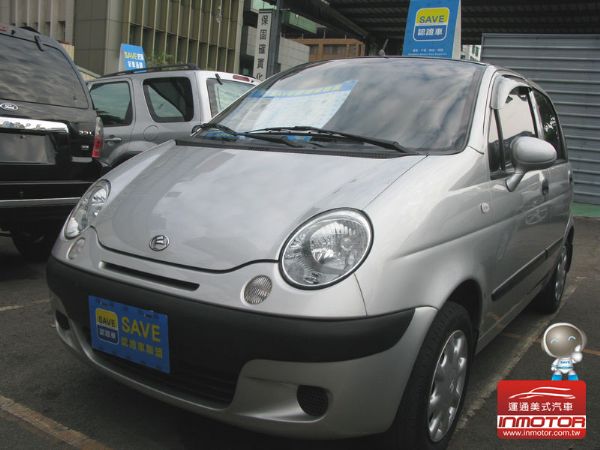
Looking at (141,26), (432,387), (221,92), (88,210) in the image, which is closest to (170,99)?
(221,92)

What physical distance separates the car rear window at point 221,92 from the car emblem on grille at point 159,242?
4.00m

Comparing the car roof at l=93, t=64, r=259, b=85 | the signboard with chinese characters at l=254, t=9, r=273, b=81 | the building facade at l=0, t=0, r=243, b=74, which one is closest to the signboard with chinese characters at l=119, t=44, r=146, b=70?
the signboard with chinese characters at l=254, t=9, r=273, b=81

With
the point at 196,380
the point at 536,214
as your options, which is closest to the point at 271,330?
the point at 196,380

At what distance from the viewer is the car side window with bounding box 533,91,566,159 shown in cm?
376

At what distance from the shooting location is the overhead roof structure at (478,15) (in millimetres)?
12836

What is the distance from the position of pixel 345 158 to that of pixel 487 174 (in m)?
0.66

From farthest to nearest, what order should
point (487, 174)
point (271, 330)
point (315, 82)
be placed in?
point (315, 82) → point (487, 174) → point (271, 330)

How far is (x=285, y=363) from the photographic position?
1804mm

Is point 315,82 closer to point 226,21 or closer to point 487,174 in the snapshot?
point 487,174

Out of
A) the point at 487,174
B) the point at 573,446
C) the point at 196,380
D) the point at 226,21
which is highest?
the point at 226,21

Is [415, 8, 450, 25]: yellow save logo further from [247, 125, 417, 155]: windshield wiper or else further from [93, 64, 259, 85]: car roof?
[247, 125, 417, 155]: windshield wiper

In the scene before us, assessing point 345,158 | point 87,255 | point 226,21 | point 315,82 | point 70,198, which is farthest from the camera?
point 226,21

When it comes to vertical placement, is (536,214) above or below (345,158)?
below

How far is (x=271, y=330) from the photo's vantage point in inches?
70.6
